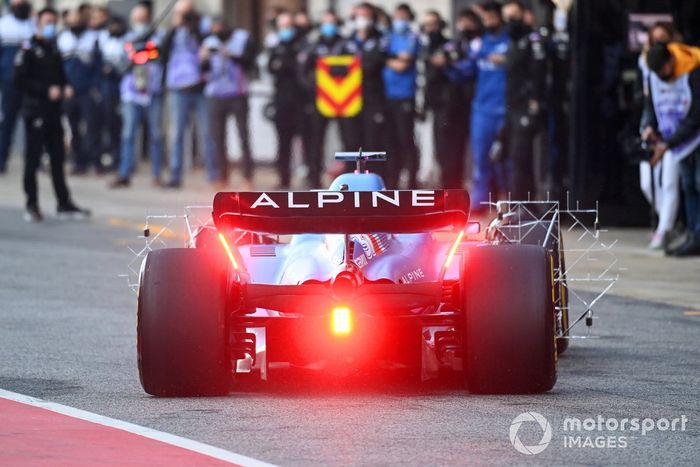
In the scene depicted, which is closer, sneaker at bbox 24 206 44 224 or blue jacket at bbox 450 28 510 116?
blue jacket at bbox 450 28 510 116

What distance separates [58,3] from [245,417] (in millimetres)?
29212

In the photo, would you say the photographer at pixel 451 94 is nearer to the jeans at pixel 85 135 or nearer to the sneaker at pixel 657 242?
the sneaker at pixel 657 242

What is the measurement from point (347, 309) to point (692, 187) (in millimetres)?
7901

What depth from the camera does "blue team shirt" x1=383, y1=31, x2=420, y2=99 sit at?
2102 cm

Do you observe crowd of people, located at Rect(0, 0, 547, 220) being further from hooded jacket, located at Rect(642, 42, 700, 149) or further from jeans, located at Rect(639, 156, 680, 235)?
hooded jacket, located at Rect(642, 42, 700, 149)

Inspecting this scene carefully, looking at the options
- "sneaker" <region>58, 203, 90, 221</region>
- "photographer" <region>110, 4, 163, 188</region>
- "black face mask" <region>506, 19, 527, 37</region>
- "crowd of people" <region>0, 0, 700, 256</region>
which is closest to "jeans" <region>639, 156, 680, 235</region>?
"crowd of people" <region>0, 0, 700, 256</region>

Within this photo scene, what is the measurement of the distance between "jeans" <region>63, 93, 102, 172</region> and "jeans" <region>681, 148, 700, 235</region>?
11842mm

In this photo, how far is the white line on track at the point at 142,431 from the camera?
24.6ft

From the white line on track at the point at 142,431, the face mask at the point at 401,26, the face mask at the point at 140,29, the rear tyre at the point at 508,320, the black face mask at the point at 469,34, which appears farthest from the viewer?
the face mask at the point at 140,29

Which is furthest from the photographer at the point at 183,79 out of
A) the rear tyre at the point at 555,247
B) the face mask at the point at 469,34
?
the rear tyre at the point at 555,247

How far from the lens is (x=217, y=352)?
884cm

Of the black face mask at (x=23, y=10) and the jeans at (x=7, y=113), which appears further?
the jeans at (x=7, y=113)

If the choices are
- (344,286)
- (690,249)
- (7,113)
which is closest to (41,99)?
(690,249)

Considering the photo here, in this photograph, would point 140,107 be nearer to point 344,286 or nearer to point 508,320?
point 344,286
